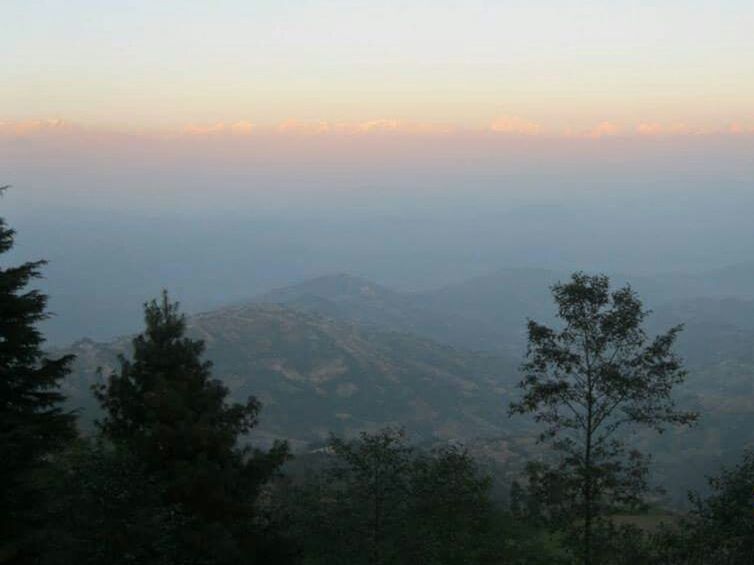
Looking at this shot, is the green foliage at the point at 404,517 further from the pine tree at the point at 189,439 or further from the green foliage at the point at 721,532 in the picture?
the green foliage at the point at 721,532

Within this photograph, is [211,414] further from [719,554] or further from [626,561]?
[719,554]

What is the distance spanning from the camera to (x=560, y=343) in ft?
83.4

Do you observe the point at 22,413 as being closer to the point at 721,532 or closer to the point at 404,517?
the point at 404,517

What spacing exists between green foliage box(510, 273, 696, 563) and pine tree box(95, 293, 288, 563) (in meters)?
11.0

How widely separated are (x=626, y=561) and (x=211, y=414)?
1624 centimetres

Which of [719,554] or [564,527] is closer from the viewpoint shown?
[719,554]

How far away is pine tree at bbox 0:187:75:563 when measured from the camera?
1992cm

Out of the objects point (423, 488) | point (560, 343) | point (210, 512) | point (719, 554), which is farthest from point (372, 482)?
point (719, 554)

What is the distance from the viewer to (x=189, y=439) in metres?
23.4

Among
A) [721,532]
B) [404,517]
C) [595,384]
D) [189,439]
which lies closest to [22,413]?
[189,439]


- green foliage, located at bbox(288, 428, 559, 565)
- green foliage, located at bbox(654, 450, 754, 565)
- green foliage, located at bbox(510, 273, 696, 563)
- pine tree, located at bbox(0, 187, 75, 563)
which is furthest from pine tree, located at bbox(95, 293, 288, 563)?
green foliage, located at bbox(654, 450, 754, 565)

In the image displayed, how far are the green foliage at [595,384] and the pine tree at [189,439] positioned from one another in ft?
36.0

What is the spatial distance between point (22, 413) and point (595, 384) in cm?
2020

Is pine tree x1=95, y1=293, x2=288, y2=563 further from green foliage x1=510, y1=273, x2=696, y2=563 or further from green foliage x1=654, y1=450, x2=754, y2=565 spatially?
green foliage x1=654, y1=450, x2=754, y2=565
